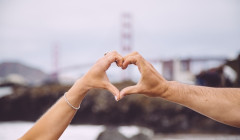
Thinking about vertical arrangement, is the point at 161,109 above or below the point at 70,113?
below

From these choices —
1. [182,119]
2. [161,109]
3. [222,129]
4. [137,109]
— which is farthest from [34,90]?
[222,129]

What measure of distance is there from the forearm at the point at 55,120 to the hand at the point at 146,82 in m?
0.35

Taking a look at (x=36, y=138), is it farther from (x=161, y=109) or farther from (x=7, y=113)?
(x=7, y=113)

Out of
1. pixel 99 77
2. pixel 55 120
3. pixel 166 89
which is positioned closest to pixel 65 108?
pixel 55 120

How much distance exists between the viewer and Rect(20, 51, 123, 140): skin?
1.63 metres

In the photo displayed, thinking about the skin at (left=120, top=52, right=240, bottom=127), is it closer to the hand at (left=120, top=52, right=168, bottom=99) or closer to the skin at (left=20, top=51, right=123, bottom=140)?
the hand at (left=120, top=52, right=168, bottom=99)

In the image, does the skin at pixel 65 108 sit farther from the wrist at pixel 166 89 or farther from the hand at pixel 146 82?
the wrist at pixel 166 89

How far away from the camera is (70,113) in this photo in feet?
5.48

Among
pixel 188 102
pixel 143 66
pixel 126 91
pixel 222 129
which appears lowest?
pixel 222 129

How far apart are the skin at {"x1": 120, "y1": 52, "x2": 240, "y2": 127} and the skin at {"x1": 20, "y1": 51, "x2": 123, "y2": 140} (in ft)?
0.60

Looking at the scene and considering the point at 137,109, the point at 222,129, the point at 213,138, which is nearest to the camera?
the point at 213,138

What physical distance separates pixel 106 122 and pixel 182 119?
2.33 m

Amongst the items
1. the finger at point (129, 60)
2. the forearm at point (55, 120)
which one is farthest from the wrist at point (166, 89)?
the forearm at point (55, 120)

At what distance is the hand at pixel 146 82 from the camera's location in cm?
164
